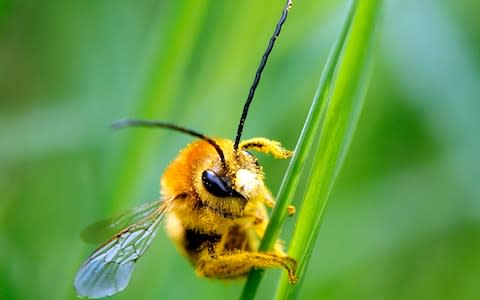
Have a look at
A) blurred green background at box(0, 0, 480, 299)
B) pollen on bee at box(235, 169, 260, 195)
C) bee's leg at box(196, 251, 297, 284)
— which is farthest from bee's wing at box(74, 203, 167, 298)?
blurred green background at box(0, 0, 480, 299)

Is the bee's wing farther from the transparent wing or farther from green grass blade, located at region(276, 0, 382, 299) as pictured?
green grass blade, located at region(276, 0, 382, 299)

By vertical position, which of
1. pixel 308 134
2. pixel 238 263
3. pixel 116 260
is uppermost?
pixel 308 134

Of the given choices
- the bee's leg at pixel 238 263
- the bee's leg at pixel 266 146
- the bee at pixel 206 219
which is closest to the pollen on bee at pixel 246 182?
the bee at pixel 206 219

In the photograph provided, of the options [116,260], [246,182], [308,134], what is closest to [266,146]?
[246,182]

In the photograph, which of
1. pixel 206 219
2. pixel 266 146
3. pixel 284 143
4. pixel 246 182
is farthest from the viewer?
pixel 284 143

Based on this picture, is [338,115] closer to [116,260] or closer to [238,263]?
[238,263]

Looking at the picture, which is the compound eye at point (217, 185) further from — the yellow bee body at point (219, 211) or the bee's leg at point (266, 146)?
the bee's leg at point (266, 146)

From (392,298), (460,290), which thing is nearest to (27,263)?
(392,298)
